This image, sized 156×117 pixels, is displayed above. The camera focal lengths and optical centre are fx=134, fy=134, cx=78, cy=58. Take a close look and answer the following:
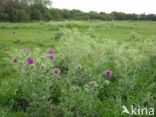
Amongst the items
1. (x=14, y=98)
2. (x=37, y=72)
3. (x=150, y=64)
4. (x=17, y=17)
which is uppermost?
(x=17, y=17)

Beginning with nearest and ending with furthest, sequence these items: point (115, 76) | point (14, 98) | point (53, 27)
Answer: point (14, 98), point (115, 76), point (53, 27)

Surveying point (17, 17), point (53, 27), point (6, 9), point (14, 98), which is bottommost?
point (14, 98)

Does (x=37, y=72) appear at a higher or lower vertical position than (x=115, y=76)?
higher

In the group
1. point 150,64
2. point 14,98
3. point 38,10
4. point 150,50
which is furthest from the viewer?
point 38,10

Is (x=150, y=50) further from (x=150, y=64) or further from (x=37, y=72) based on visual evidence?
(x=37, y=72)

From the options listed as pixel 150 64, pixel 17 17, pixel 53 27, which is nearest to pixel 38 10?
pixel 17 17

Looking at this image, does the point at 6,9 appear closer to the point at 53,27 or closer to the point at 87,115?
the point at 53,27

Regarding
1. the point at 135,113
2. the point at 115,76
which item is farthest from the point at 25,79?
the point at 115,76

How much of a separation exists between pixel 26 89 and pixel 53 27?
17024 millimetres

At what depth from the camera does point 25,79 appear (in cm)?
213

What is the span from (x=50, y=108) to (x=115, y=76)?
1863 millimetres

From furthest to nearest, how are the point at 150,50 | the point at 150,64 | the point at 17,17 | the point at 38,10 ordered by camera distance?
the point at 38,10
the point at 17,17
the point at 150,64
the point at 150,50

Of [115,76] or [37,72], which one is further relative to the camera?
[115,76]

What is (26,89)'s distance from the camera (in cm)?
202
